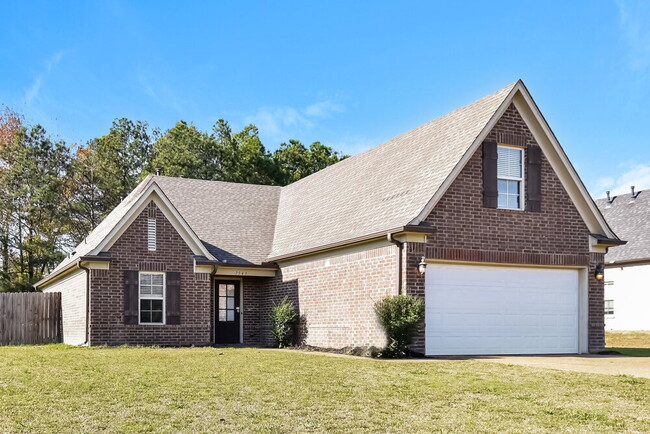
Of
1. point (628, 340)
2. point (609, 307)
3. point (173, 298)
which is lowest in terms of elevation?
point (628, 340)

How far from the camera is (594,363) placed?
47.7 ft

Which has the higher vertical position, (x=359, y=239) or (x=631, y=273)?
(x=359, y=239)

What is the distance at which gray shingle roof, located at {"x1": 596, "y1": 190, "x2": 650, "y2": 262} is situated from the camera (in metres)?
31.9

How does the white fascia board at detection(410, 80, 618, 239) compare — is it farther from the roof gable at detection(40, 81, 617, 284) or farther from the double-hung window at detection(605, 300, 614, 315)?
the double-hung window at detection(605, 300, 614, 315)

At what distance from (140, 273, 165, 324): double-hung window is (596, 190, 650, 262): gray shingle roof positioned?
20.5 meters

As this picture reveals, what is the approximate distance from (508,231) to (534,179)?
1.48m

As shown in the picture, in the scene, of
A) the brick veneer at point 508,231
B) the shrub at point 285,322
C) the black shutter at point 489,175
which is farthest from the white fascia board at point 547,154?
the shrub at point 285,322

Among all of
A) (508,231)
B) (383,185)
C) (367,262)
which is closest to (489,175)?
(508,231)

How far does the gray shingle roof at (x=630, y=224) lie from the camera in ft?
105

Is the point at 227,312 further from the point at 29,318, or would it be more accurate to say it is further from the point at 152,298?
the point at 29,318

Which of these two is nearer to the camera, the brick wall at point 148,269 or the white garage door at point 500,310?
the white garage door at point 500,310

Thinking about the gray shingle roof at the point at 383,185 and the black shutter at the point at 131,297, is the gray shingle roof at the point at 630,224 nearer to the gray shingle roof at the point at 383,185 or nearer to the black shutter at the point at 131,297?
the gray shingle roof at the point at 383,185

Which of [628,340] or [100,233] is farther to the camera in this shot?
[628,340]

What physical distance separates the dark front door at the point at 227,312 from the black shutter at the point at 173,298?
2.19 meters
